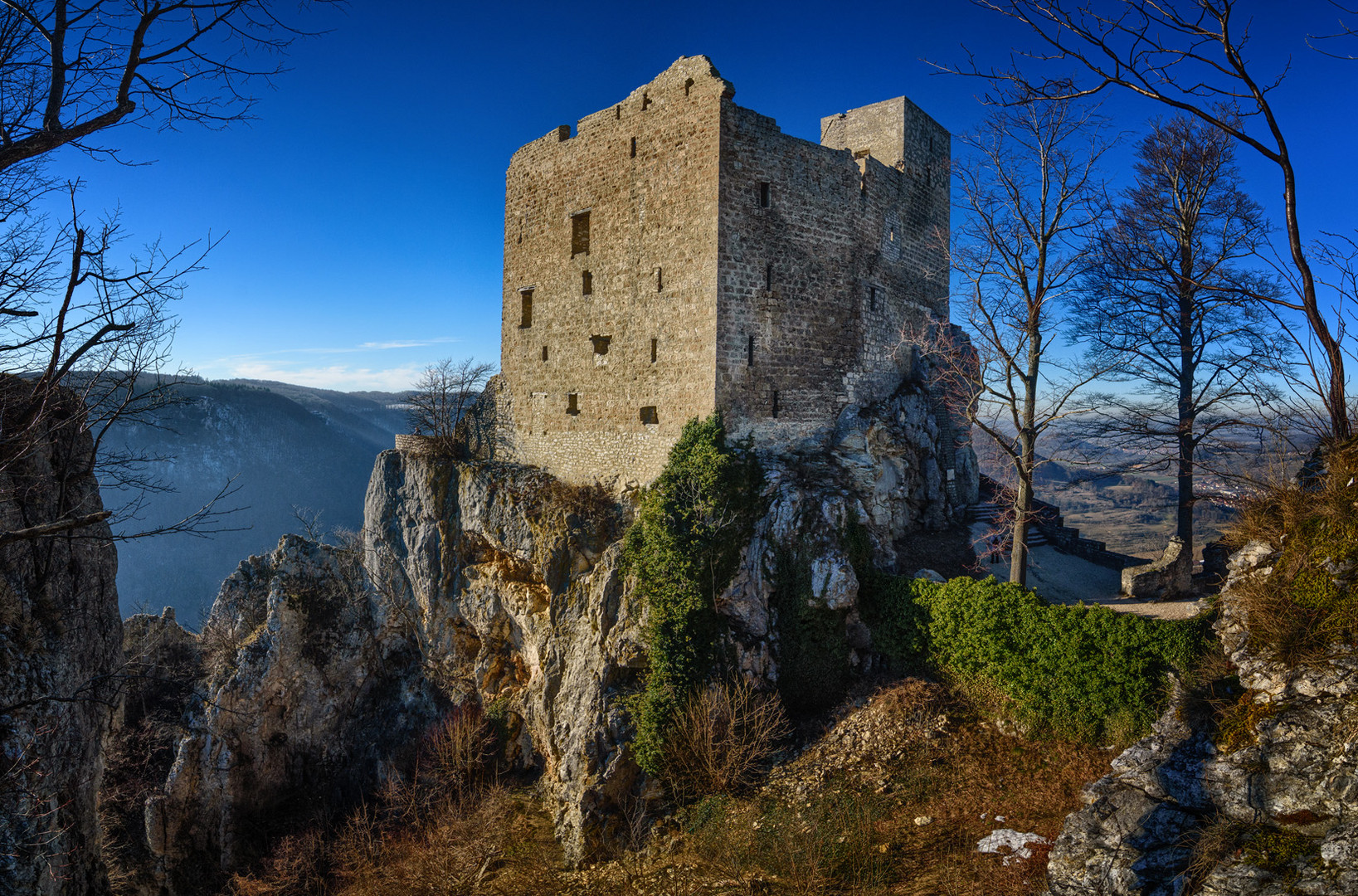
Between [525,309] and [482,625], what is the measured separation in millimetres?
9381

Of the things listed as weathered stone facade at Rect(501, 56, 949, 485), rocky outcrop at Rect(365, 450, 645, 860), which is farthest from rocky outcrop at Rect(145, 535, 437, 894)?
weathered stone facade at Rect(501, 56, 949, 485)

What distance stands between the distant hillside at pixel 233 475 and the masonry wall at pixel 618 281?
5486cm

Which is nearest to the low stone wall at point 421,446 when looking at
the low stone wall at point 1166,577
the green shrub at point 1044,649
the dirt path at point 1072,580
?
the green shrub at point 1044,649

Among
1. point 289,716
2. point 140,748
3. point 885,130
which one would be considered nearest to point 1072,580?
point 885,130

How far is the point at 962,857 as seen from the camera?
8.83m

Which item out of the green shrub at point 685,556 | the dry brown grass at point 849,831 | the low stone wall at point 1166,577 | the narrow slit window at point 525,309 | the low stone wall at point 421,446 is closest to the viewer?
the dry brown grass at point 849,831

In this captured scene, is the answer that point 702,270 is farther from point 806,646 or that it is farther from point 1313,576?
point 1313,576

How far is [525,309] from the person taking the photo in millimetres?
19281

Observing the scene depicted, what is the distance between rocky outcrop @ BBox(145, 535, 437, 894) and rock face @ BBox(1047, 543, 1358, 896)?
1710 centimetres

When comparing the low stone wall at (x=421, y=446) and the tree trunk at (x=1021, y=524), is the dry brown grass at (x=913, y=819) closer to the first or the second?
the tree trunk at (x=1021, y=524)

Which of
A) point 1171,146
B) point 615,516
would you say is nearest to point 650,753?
point 615,516

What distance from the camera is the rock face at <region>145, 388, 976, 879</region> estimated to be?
13766mm

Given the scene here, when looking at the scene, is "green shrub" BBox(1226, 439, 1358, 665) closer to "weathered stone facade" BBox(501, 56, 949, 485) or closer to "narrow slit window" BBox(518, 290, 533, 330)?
"weathered stone facade" BBox(501, 56, 949, 485)

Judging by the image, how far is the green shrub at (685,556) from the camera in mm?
13117
